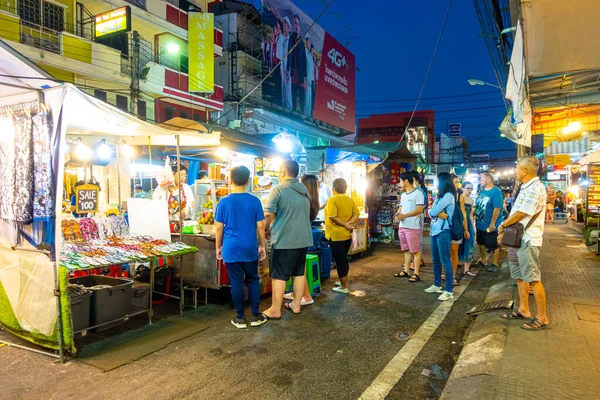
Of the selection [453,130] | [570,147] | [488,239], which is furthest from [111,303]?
[453,130]

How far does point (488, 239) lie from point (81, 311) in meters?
7.59

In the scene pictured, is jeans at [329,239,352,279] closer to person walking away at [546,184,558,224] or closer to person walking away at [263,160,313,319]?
person walking away at [263,160,313,319]

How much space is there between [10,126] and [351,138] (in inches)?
1506

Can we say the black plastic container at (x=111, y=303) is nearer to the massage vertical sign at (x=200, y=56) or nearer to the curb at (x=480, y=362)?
the curb at (x=480, y=362)

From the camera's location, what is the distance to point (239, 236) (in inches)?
190

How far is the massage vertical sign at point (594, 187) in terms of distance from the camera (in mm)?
11484

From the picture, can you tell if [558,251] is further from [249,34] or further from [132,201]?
[249,34]

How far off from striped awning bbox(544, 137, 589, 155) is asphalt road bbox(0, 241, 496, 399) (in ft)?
40.6

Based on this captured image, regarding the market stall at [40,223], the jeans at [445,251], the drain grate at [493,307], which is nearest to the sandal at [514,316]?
the drain grate at [493,307]

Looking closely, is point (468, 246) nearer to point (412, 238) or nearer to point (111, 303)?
point (412, 238)

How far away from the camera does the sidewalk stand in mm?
2979

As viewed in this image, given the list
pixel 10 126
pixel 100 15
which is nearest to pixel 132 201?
pixel 10 126

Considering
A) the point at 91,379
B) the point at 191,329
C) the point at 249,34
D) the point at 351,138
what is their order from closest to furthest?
the point at 91,379, the point at 191,329, the point at 249,34, the point at 351,138

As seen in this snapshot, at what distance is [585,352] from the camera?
367 centimetres
